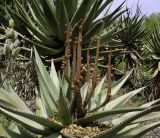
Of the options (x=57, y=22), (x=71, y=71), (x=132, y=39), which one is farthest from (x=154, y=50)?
(x=71, y=71)

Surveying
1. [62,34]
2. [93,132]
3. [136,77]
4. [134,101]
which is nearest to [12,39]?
[93,132]

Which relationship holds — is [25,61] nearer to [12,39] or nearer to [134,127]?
[12,39]

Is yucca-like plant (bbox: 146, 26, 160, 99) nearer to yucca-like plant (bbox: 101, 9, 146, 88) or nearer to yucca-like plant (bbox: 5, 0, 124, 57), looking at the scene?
yucca-like plant (bbox: 101, 9, 146, 88)

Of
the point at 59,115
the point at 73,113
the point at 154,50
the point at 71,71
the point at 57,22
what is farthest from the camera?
the point at 154,50

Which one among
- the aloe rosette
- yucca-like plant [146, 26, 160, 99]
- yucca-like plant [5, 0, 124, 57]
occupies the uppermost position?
yucca-like plant [5, 0, 124, 57]

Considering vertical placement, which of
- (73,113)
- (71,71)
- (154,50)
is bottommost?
(154,50)

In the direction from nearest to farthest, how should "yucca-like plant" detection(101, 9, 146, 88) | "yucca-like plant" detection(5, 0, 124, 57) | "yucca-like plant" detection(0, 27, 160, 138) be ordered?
"yucca-like plant" detection(0, 27, 160, 138) → "yucca-like plant" detection(5, 0, 124, 57) → "yucca-like plant" detection(101, 9, 146, 88)

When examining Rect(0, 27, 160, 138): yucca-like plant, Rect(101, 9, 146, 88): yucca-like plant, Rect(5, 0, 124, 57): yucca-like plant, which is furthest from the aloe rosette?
Rect(101, 9, 146, 88): yucca-like plant

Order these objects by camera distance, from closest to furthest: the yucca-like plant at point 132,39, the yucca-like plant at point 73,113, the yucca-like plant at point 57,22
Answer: the yucca-like plant at point 73,113, the yucca-like plant at point 57,22, the yucca-like plant at point 132,39

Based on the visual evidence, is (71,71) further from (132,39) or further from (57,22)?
(132,39)

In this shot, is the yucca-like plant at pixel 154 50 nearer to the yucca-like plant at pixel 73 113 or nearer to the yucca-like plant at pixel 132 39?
the yucca-like plant at pixel 132 39

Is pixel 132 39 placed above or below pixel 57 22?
below

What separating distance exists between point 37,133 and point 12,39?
2.54ft

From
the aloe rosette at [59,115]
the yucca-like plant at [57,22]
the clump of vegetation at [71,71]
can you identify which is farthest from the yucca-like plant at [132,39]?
the aloe rosette at [59,115]
